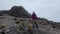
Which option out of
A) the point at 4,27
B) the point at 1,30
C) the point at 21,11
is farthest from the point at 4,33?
the point at 21,11

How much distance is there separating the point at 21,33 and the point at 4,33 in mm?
2710

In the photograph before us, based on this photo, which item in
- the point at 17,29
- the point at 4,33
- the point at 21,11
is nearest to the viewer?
the point at 4,33

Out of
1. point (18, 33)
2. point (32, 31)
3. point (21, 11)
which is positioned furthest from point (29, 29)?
point (21, 11)

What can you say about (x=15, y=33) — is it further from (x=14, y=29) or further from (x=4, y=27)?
(x=4, y=27)

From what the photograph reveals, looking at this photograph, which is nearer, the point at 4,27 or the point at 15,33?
the point at 15,33

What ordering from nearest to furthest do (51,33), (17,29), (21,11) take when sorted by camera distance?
(17,29)
(51,33)
(21,11)

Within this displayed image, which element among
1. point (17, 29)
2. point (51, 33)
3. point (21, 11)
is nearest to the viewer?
point (17, 29)

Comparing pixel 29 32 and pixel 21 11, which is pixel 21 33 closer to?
pixel 29 32

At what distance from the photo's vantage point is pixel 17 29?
32.9m

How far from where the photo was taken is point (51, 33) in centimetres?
→ 3578

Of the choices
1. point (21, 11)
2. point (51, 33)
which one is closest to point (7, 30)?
point (51, 33)

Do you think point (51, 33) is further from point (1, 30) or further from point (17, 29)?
point (1, 30)

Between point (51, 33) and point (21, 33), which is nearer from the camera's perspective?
point (21, 33)

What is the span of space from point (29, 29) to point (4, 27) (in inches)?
147
